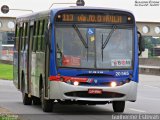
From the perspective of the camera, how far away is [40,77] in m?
19.8

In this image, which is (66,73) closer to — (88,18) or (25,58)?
(88,18)

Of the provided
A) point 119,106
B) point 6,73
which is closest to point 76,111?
point 119,106

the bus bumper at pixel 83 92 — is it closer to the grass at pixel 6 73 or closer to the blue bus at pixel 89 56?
the blue bus at pixel 89 56

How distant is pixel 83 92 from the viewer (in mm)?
18172

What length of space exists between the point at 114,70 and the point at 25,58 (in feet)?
14.9

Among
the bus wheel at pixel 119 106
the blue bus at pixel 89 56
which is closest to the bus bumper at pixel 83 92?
the blue bus at pixel 89 56

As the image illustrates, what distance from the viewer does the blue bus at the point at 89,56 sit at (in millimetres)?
18172

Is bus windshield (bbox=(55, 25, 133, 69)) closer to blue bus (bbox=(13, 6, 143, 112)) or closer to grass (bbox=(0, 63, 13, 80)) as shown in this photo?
blue bus (bbox=(13, 6, 143, 112))

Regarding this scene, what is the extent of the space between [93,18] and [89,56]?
99cm

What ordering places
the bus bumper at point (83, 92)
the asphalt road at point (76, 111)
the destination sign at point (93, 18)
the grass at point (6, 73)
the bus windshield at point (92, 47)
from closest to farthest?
the asphalt road at point (76, 111)
the bus bumper at point (83, 92)
the bus windshield at point (92, 47)
the destination sign at point (93, 18)
the grass at point (6, 73)

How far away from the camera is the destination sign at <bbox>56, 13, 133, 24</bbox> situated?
18.6 m

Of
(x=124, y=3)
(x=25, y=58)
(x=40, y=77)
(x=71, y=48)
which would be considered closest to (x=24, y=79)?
(x=25, y=58)

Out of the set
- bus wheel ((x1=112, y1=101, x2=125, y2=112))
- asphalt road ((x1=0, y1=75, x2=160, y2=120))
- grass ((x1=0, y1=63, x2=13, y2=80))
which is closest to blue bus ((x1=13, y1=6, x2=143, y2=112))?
bus wheel ((x1=112, y1=101, x2=125, y2=112))

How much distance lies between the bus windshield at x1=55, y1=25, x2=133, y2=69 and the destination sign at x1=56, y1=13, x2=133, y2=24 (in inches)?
6.0
